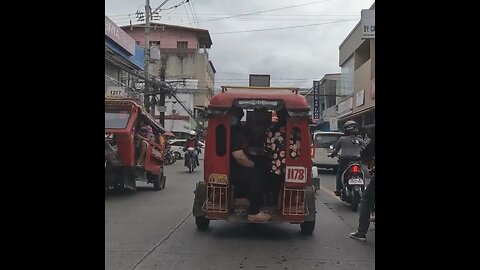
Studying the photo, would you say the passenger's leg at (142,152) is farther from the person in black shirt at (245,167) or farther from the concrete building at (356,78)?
the concrete building at (356,78)

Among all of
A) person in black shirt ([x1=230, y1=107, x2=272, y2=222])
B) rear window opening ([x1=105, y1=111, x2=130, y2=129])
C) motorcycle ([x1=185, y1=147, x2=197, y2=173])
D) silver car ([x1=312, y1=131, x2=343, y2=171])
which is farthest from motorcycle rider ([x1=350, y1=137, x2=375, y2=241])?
motorcycle ([x1=185, y1=147, x2=197, y2=173])

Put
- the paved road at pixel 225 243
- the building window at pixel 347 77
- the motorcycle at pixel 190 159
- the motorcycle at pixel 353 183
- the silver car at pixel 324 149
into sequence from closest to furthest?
the paved road at pixel 225 243 → the motorcycle at pixel 353 183 → the silver car at pixel 324 149 → the motorcycle at pixel 190 159 → the building window at pixel 347 77

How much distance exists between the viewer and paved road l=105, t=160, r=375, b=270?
5.93m

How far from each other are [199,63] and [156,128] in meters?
49.2

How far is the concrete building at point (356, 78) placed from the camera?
94.5ft

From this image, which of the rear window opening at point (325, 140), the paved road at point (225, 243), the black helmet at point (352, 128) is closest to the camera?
the paved road at point (225, 243)

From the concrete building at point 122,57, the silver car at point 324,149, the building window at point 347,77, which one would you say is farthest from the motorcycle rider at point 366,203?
the building window at point 347,77

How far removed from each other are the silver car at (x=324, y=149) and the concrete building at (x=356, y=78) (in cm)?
657

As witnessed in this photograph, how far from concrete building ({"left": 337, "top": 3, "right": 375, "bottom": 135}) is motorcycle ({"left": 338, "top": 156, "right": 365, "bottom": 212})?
16923 mm

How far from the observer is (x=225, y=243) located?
23.2 feet

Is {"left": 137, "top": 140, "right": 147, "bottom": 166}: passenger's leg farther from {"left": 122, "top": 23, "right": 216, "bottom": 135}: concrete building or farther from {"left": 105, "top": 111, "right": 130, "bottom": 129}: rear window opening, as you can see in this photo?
{"left": 122, "top": 23, "right": 216, "bottom": 135}: concrete building
